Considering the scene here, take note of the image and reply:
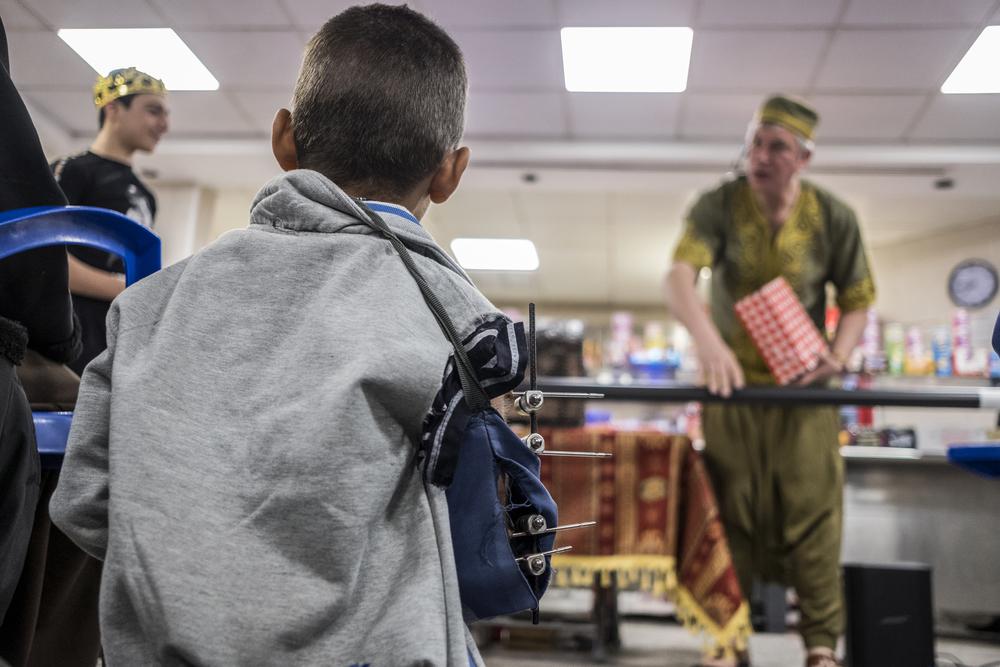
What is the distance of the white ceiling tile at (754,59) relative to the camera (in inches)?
134

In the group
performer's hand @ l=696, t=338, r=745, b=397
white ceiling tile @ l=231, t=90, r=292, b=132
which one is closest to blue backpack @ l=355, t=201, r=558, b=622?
performer's hand @ l=696, t=338, r=745, b=397

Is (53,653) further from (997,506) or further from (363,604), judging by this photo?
(997,506)

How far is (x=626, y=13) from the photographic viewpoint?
10.8ft

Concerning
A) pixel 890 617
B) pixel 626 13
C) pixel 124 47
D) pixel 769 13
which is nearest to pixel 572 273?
pixel 626 13

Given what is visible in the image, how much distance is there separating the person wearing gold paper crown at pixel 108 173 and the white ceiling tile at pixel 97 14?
0.25 ft

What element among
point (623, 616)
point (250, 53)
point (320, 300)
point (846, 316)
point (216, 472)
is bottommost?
point (623, 616)

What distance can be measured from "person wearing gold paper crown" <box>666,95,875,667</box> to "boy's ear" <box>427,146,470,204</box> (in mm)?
1069

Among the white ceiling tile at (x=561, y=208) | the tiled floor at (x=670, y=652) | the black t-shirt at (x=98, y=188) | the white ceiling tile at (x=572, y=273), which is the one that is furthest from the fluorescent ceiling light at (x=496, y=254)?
the black t-shirt at (x=98, y=188)

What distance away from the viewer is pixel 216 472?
519 millimetres

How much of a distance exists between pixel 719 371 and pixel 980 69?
1219mm

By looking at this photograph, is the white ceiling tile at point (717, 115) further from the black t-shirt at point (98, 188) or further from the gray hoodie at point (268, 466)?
the gray hoodie at point (268, 466)

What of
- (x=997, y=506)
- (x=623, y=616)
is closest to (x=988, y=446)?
(x=623, y=616)

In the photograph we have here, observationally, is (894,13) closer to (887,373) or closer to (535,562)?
(887,373)

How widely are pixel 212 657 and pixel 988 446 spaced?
3.70 feet
